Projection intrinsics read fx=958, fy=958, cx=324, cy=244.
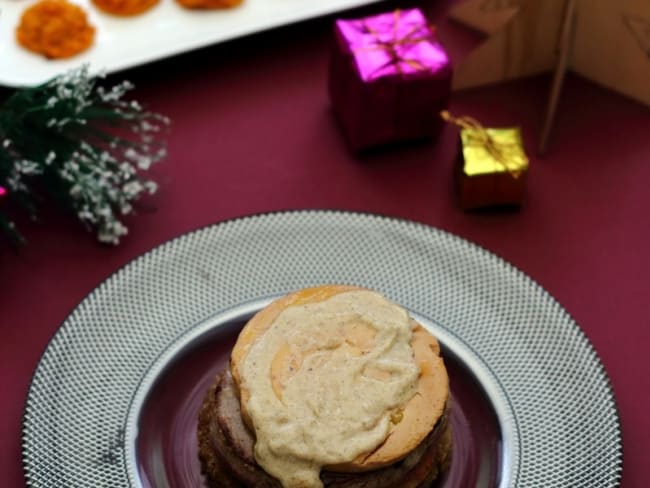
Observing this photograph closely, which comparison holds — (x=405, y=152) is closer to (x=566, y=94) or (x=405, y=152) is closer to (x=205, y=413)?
(x=566, y=94)

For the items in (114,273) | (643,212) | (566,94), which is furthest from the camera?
(566,94)

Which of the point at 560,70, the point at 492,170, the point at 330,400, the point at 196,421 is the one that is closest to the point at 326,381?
the point at 330,400

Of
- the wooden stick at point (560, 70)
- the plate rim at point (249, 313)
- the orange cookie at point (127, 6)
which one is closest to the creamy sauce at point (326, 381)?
the plate rim at point (249, 313)

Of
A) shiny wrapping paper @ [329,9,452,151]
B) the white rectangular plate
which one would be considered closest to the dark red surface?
shiny wrapping paper @ [329,9,452,151]

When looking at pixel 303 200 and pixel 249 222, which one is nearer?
pixel 249 222

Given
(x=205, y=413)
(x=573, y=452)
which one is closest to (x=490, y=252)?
(x=573, y=452)

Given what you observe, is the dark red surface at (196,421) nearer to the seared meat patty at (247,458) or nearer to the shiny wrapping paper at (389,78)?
the seared meat patty at (247,458)
